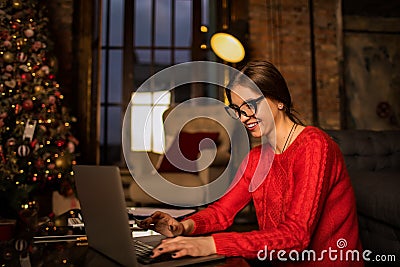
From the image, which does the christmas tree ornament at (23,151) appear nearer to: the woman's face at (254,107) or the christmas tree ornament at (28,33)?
the christmas tree ornament at (28,33)

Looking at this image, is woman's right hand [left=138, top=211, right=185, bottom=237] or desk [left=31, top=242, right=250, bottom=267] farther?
woman's right hand [left=138, top=211, right=185, bottom=237]

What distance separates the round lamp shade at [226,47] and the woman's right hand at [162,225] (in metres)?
2.69

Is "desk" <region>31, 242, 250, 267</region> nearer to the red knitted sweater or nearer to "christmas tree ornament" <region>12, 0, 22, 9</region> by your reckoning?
the red knitted sweater

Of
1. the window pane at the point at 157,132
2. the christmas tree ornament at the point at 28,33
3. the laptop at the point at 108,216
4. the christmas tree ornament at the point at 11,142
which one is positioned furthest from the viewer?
the window pane at the point at 157,132

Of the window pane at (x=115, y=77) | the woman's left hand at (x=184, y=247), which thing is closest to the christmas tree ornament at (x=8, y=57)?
the window pane at (x=115, y=77)

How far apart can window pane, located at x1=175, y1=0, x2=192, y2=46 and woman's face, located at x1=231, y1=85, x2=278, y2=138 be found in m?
4.54

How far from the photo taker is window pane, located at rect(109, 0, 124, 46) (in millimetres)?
5488

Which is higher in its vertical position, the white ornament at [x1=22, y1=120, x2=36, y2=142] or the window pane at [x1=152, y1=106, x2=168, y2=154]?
the white ornament at [x1=22, y1=120, x2=36, y2=142]

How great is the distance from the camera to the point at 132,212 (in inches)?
57.2

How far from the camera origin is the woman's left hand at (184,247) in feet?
2.85

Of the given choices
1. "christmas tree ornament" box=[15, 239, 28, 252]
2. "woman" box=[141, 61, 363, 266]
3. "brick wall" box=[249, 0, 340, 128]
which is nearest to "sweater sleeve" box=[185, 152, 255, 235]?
"woman" box=[141, 61, 363, 266]

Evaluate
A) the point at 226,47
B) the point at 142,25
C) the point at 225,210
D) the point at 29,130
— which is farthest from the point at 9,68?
the point at 225,210

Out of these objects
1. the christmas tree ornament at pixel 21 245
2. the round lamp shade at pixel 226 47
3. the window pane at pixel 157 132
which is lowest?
the window pane at pixel 157 132

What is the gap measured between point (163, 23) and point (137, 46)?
470 millimetres
